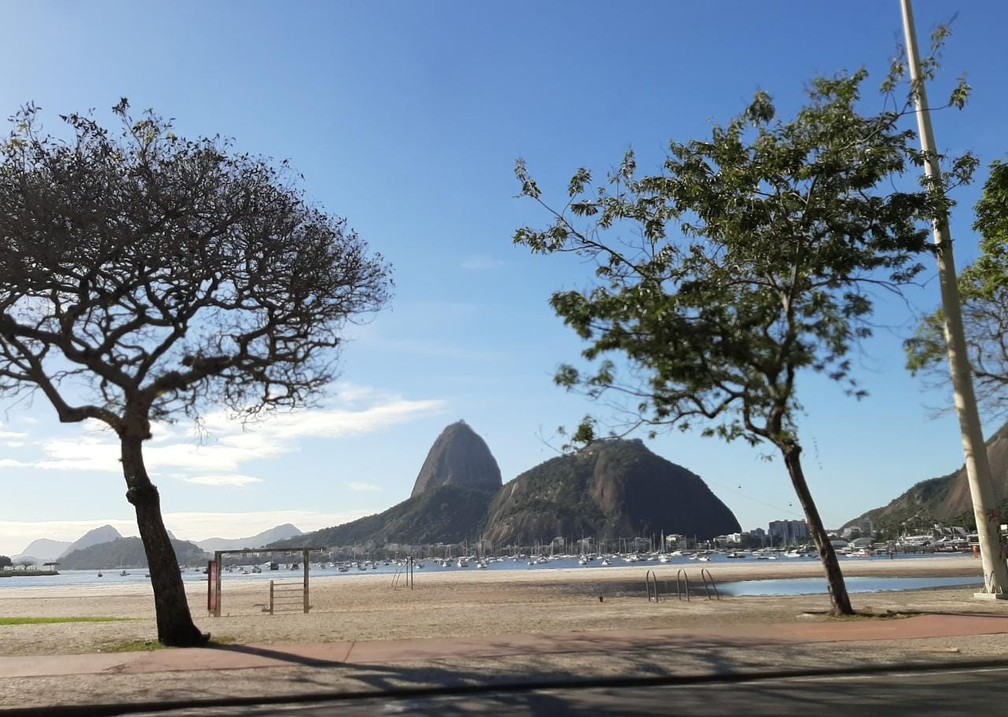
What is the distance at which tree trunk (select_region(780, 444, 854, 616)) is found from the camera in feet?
55.5

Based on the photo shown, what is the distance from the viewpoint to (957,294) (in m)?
19.4

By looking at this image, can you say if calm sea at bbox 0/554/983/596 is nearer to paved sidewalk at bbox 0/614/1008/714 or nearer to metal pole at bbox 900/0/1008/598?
metal pole at bbox 900/0/1008/598

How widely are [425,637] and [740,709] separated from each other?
8.33 m

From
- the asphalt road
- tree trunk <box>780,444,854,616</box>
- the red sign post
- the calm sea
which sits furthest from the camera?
the calm sea

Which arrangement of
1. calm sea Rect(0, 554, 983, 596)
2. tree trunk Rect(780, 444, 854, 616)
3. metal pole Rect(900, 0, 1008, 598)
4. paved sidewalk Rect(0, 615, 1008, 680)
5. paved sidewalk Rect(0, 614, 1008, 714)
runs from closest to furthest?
paved sidewalk Rect(0, 614, 1008, 714)
paved sidewalk Rect(0, 615, 1008, 680)
tree trunk Rect(780, 444, 854, 616)
metal pole Rect(900, 0, 1008, 598)
calm sea Rect(0, 554, 983, 596)

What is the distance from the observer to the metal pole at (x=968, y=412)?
61.0 feet

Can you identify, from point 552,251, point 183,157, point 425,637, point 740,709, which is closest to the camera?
point 740,709

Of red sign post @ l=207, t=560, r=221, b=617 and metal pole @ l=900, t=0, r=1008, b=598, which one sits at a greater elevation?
metal pole @ l=900, t=0, r=1008, b=598

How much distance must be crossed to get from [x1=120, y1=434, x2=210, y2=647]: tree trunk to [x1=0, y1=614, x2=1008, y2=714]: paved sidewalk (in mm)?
897

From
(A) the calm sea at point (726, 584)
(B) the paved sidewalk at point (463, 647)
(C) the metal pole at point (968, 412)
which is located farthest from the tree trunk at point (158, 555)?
(A) the calm sea at point (726, 584)

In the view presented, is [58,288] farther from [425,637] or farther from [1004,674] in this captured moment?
[1004,674]

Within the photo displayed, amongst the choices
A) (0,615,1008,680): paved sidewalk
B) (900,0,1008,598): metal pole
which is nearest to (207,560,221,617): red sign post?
(0,615,1008,680): paved sidewalk

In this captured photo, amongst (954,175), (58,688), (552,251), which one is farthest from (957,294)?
(58,688)

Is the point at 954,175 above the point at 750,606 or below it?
above
